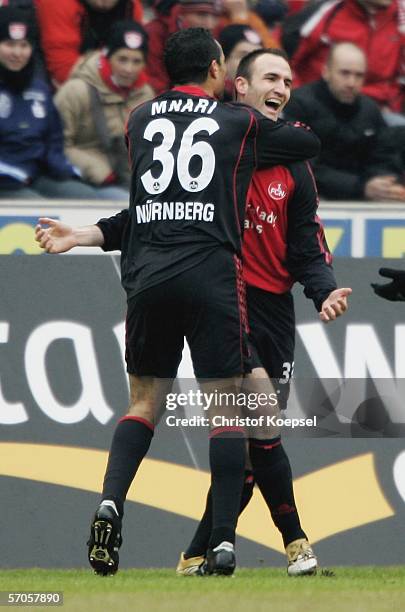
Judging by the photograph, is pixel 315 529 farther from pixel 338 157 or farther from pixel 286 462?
pixel 338 157

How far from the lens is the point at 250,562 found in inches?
245

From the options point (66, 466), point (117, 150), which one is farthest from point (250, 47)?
point (66, 466)

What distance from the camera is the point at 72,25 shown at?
7.93 metres

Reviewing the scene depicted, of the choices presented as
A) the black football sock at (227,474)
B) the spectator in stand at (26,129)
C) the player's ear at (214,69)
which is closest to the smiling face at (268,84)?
the player's ear at (214,69)

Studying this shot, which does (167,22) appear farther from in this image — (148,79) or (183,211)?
(183,211)

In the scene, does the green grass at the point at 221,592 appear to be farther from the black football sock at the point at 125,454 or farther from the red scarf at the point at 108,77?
the red scarf at the point at 108,77

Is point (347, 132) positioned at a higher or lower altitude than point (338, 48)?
lower

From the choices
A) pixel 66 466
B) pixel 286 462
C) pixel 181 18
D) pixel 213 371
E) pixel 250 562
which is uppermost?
pixel 181 18

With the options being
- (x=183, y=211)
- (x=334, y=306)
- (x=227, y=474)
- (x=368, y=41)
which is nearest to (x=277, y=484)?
(x=227, y=474)

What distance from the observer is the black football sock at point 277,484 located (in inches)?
192

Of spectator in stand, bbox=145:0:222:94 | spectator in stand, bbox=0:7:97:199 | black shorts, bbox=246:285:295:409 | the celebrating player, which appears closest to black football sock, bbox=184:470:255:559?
the celebrating player

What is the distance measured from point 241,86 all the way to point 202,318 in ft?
3.75

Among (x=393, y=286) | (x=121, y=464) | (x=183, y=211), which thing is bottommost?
(x=121, y=464)

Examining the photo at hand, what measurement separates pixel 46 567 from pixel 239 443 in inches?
75.5
